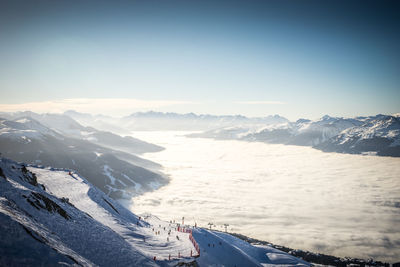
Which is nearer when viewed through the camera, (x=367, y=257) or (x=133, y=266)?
(x=133, y=266)

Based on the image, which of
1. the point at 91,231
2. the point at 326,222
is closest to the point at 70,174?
the point at 91,231

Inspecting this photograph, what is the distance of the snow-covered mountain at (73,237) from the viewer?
2222 centimetres

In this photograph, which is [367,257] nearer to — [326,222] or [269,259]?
[326,222]

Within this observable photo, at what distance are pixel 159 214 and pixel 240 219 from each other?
202 ft

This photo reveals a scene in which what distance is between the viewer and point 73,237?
107ft

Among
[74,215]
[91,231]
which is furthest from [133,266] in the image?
[74,215]

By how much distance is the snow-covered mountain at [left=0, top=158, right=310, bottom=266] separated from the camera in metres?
22.2

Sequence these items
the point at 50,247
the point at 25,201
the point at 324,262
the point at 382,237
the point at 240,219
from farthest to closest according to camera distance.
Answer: the point at 240,219 → the point at 382,237 → the point at 324,262 → the point at 25,201 → the point at 50,247

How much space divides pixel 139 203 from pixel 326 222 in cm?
15054

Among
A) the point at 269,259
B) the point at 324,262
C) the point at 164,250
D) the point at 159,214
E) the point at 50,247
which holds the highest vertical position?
the point at 50,247

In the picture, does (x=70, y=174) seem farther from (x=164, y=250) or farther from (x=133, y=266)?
(x=133, y=266)

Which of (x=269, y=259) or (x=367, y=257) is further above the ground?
(x=269, y=259)

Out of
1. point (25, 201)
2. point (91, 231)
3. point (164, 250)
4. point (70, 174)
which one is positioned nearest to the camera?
point (25, 201)

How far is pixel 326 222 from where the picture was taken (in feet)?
572
